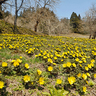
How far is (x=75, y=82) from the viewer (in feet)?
6.19

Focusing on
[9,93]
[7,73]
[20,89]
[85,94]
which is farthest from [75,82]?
[7,73]

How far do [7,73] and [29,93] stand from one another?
2.67 ft

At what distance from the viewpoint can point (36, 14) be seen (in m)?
17.5

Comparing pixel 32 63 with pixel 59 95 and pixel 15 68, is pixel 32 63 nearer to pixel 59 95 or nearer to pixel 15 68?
pixel 15 68

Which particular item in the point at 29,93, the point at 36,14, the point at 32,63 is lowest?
the point at 29,93

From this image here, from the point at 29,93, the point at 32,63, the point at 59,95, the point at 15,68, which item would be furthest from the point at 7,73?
the point at 59,95

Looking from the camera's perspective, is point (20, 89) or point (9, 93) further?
point (20, 89)

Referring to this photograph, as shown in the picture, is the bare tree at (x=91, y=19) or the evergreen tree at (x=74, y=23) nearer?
the bare tree at (x=91, y=19)

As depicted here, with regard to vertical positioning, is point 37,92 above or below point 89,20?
below

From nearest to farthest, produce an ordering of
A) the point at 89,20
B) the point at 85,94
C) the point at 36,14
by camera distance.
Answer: the point at 85,94 → the point at 36,14 → the point at 89,20

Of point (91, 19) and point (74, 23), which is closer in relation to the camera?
point (91, 19)

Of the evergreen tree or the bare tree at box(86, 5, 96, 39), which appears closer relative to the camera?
the bare tree at box(86, 5, 96, 39)

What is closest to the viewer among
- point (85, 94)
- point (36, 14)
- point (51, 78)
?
point (85, 94)

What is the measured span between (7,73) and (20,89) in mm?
627
